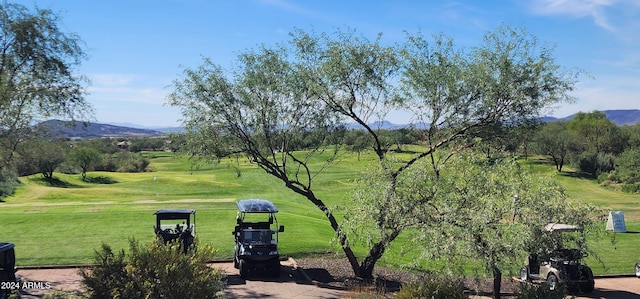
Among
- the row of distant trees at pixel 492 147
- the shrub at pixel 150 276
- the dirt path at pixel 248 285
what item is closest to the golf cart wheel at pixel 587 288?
the row of distant trees at pixel 492 147

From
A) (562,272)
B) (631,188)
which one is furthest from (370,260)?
(631,188)

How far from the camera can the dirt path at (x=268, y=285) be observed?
14586 mm

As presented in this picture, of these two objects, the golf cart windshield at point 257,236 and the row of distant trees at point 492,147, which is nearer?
the row of distant trees at point 492,147

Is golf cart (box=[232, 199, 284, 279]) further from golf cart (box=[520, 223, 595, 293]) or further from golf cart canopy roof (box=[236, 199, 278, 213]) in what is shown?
golf cart (box=[520, 223, 595, 293])

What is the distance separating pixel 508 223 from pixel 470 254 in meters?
1.91

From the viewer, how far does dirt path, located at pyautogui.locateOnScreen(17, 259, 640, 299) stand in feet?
47.9

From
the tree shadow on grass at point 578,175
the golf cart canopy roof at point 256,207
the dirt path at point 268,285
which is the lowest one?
the dirt path at point 268,285

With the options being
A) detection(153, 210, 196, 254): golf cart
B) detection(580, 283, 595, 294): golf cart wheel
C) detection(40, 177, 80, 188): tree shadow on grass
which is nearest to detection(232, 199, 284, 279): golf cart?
detection(153, 210, 196, 254): golf cart

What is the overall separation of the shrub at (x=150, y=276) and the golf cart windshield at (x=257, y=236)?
730cm

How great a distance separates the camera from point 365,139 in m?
17.5

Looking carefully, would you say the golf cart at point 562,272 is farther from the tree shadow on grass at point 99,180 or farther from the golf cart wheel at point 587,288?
the tree shadow on grass at point 99,180

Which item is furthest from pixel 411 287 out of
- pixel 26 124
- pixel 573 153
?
pixel 573 153

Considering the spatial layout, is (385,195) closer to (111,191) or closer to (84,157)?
(111,191)

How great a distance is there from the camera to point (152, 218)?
26.4 m
